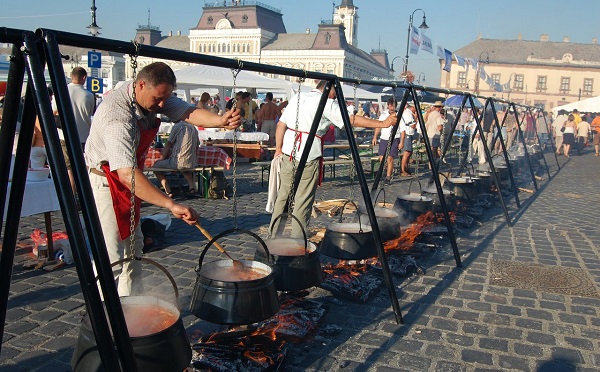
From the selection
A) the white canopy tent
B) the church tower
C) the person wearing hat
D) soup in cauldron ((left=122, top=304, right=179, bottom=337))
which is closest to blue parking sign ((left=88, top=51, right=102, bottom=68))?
the white canopy tent

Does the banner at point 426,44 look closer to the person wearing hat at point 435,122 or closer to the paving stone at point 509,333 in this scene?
the person wearing hat at point 435,122

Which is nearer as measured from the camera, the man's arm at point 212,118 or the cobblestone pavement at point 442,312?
the man's arm at point 212,118

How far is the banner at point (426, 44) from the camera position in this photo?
18875mm

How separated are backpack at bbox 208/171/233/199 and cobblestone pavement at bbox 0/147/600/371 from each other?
1.93m

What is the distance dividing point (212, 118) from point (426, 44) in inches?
678

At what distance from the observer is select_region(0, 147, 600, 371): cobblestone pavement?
11.7 ft

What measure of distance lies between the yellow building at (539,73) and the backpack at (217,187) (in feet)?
255

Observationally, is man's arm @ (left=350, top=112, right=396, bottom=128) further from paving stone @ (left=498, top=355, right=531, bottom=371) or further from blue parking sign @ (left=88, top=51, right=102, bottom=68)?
blue parking sign @ (left=88, top=51, right=102, bottom=68)

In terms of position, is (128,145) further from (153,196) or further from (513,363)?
(513,363)

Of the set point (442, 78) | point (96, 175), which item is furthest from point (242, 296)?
point (442, 78)

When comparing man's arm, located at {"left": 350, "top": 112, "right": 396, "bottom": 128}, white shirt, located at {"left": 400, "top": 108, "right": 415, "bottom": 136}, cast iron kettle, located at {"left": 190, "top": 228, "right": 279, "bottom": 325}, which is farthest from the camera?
white shirt, located at {"left": 400, "top": 108, "right": 415, "bottom": 136}

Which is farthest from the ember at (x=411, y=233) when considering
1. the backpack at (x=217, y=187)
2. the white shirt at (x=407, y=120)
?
the white shirt at (x=407, y=120)

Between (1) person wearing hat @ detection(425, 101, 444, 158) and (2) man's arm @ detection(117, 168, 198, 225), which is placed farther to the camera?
(1) person wearing hat @ detection(425, 101, 444, 158)

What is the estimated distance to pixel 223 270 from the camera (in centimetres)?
339
